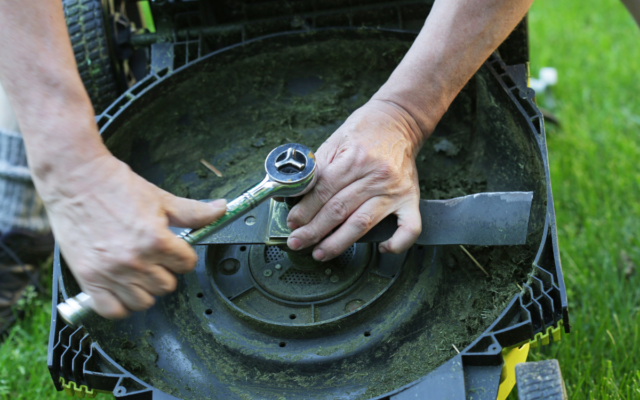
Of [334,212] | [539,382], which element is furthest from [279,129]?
[539,382]

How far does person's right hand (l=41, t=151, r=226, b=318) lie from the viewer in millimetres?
896

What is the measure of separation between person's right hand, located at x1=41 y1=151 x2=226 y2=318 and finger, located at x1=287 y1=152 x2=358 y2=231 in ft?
0.81

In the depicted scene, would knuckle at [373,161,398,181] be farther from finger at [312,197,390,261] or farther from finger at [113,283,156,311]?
finger at [113,283,156,311]

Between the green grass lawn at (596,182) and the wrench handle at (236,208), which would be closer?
the wrench handle at (236,208)

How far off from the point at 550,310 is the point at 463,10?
2.13 feet

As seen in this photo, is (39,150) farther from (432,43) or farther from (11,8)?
(432,43)

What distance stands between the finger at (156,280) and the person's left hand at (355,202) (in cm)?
28

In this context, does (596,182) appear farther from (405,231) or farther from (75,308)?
(75,308)

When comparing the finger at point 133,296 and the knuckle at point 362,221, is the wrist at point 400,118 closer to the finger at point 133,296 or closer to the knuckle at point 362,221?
the knuckle at point 362,221

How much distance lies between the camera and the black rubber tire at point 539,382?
91 centimetres

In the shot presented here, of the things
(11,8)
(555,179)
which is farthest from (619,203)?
(11,8)

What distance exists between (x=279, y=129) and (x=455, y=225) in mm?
628

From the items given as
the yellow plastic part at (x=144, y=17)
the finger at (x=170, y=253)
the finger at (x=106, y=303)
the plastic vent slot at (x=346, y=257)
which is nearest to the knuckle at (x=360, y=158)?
the plastic vent slot at (x=346, y=257)

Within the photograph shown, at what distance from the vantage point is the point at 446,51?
1.21 meters
